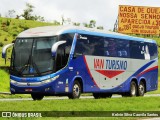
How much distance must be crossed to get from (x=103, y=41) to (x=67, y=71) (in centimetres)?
409

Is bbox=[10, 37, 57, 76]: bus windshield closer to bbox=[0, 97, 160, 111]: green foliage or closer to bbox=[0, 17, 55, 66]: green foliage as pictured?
bbox=[0, 97, 160, 111]: green foliage

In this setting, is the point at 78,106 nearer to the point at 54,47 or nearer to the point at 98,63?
the point at 54,47

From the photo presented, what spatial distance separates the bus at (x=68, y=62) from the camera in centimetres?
2353

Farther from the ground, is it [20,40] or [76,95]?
[20,40]

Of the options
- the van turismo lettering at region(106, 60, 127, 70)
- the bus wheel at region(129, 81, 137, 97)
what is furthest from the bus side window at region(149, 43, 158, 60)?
the van turismo lettering at region(106, 60, 127, 70)

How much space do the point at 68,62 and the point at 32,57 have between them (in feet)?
5.25

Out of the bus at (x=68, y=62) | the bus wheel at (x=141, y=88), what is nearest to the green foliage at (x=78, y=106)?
the bus at (x=68, y=62)

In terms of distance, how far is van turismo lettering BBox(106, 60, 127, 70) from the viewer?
27.9 m

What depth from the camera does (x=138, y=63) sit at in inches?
1208

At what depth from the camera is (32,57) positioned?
78.0 feet

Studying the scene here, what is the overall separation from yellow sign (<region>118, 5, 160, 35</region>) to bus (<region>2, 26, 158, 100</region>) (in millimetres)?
26474

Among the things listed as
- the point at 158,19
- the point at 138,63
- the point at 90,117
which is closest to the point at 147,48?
the point at 138,63

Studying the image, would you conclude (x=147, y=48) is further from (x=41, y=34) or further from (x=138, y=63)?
(x=41, y=34)

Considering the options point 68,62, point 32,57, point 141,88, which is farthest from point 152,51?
point 32,57
